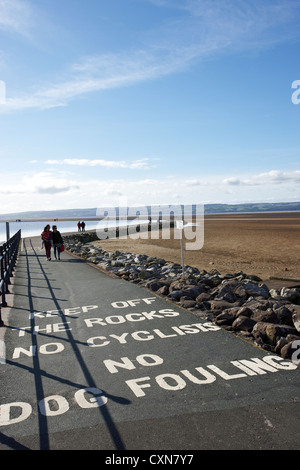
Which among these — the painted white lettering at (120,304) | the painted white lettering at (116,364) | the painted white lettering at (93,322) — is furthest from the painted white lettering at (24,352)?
the painted white lettering at (120,304)

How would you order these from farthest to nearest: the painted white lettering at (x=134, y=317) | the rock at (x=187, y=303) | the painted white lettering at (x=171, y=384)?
the rock at (x=187, y=303) < the painted white lettering at (x=134, y=317) < the painted white lettering at (x=171, y=384)

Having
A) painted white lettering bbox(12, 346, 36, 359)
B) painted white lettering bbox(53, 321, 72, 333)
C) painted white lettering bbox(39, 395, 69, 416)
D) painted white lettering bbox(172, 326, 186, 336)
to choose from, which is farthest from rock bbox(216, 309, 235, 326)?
painted white lettering bbox(39, 395, 69, 416)

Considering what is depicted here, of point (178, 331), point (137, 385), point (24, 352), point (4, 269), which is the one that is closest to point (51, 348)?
point (24, 352)

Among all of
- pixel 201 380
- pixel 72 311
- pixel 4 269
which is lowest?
pixel 72 311

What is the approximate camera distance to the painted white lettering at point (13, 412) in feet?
13.4

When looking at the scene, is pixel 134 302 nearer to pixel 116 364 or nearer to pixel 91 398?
pixel 116 364

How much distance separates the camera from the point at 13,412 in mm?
4273

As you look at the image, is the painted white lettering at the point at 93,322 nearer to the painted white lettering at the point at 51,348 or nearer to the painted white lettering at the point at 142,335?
the painted white lettering at the point at 142,335

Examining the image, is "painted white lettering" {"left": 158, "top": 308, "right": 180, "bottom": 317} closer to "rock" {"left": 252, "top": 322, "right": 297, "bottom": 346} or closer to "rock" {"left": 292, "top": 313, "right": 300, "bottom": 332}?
"rock" {"left": 252, "top": 322, "right": 297, "bottom": 346}

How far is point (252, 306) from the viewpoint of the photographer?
8375 millimetres

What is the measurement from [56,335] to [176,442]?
153 inches

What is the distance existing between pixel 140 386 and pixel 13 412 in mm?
1429

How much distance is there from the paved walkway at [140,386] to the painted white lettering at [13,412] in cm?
1
